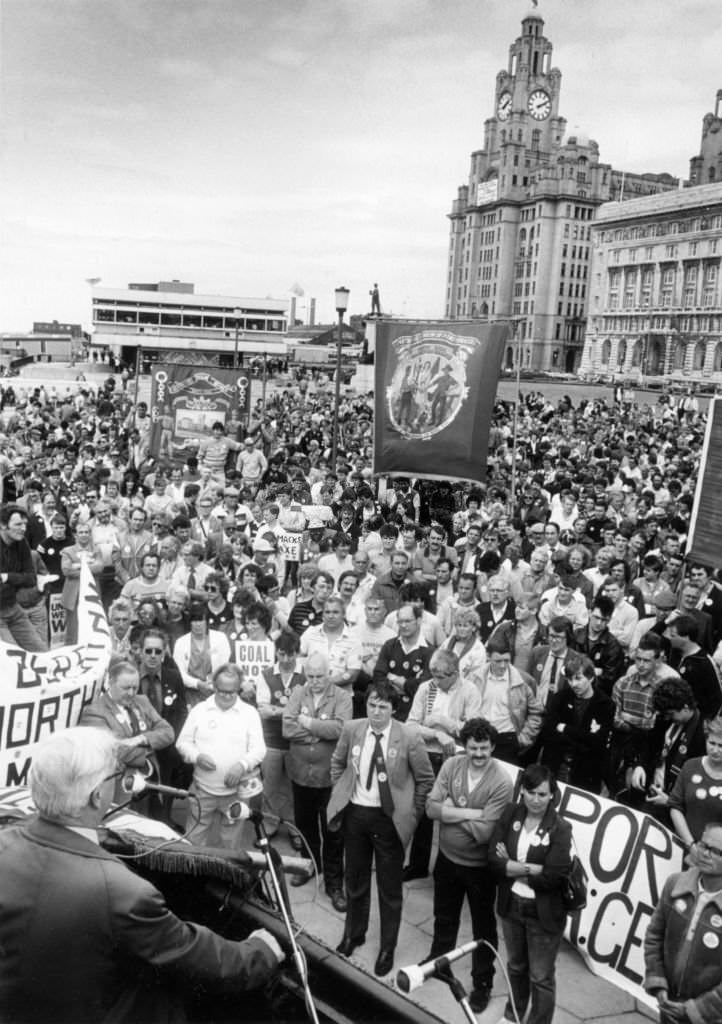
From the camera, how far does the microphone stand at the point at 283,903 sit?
2.32m

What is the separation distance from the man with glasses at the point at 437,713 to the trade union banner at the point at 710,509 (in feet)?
9.24

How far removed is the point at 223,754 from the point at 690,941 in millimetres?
2856

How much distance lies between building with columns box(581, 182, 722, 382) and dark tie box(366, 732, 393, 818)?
8672 centimetres

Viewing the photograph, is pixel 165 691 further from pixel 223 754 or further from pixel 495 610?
pixel 495 610

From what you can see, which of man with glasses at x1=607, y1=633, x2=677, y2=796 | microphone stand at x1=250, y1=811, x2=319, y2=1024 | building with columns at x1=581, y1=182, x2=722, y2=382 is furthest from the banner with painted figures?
building with columns at x1=581, y1=182, x2=722, y2=382

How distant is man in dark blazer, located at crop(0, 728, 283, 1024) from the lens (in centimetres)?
225

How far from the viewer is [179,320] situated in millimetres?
115312

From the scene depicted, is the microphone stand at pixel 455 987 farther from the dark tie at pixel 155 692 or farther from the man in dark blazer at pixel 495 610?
the man in dark blazer at pixel 495 610

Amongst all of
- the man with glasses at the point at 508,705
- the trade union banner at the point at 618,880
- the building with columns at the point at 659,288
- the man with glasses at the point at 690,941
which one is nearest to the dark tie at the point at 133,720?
the man with glasses at the point at 508,705

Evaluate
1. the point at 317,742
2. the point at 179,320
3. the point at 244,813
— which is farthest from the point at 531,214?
the point at 244,813

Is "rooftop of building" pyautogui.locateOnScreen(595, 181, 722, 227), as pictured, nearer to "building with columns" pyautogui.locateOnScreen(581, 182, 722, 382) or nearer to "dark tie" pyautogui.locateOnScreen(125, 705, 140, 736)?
"building with columns" pyautogui.locateOnScreen(581, 182, 722, 382)

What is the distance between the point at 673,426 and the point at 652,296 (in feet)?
261

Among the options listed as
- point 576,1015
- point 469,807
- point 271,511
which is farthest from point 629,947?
point 271,511

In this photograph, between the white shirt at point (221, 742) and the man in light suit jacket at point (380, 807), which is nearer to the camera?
the man in light suit jacket at point (380, 807)
